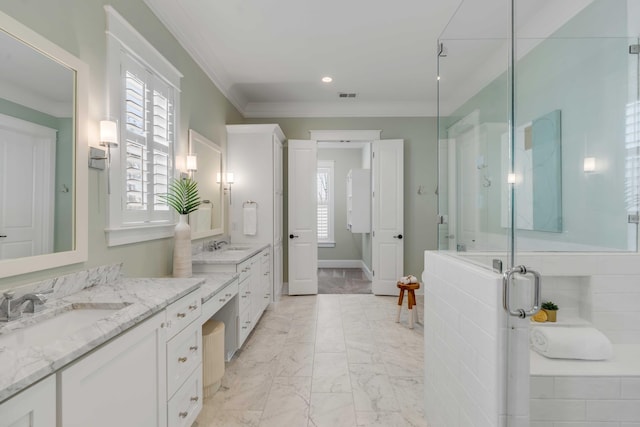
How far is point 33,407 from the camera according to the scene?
32.0 inches

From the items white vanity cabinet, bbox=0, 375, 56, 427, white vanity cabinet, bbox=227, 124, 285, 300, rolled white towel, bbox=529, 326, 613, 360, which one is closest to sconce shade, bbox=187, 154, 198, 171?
white vanity cabinet, bbox=227, 124, 285, 300

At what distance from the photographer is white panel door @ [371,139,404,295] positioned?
4938 millimetres

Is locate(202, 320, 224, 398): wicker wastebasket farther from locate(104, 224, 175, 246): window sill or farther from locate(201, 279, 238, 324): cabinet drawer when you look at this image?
locate(104, 224, 175, 246): window sill

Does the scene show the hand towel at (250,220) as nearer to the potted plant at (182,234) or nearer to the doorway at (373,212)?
the doorway at (373,212)

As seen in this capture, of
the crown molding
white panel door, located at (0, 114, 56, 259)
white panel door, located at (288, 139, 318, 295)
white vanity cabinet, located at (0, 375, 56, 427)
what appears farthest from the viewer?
the crown molding

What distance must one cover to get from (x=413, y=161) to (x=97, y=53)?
169 inches

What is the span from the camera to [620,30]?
1.94m

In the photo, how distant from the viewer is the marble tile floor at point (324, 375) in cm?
204

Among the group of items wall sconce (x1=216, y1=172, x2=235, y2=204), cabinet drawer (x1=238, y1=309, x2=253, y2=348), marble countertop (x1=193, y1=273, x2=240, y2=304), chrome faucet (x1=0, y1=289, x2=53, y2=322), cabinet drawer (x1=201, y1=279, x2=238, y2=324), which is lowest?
cabinet drawer (x1=238, y1=309, x2=253, y2=348)

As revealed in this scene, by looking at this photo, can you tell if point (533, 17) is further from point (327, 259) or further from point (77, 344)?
point (327, 259)

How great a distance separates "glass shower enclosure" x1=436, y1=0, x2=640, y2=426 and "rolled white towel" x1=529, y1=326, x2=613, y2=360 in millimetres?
62

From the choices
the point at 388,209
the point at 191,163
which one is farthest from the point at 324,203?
the point at 191,163

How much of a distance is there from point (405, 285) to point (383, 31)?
8.74ft

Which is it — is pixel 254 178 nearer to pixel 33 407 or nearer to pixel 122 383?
pixel 122 383
